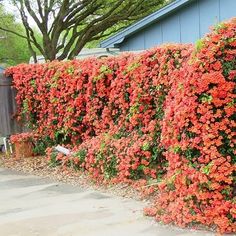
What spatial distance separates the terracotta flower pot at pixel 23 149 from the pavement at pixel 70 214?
2.95 m

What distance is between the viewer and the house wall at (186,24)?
1099 centimetres

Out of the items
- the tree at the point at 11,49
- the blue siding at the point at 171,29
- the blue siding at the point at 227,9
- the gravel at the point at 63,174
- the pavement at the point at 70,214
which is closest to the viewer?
the pavement at the point at 70,214

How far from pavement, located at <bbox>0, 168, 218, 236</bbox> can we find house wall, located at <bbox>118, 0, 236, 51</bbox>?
16.8 feet

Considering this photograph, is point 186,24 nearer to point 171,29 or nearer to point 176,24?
point 176,24

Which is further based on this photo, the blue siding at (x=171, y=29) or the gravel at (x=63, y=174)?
the blue siding at (x=171, y=29)

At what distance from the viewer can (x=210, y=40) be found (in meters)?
5.60

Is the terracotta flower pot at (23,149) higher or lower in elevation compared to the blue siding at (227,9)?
lower

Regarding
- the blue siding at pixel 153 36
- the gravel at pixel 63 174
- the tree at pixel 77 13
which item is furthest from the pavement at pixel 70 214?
the tree at pixel 77 13

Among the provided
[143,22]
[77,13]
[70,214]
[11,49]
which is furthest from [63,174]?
[11,49]

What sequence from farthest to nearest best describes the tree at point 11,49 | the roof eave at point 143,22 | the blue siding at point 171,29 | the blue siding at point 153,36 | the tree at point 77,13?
the tree at point 11,49, the tree at point 77,13, the blue siding at point 153,36, the blue siding at point 171,29, the roof eave at point 143,22

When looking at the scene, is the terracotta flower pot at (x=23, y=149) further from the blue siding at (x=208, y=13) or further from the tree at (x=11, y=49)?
→ the tree at (x=11, y=49)

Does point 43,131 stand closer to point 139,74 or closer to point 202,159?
point 139,74

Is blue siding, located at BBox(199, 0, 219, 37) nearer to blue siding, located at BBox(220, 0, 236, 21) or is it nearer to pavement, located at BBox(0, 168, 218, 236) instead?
blue siding, located at BBox(220, 0, 236, 21)

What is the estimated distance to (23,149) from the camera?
1146 cm
